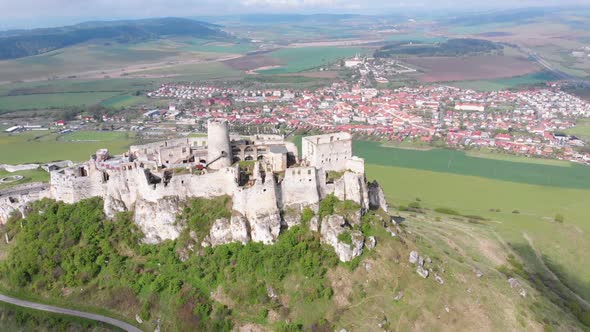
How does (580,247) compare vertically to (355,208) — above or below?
below

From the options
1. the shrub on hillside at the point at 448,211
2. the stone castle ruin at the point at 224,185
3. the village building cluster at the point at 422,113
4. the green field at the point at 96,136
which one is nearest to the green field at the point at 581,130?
the village building cluster at the point at 422,113

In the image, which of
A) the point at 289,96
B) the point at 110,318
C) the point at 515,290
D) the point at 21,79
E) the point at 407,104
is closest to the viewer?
the point at 110,318

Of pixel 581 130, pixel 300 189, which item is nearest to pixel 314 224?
pixel 300 189

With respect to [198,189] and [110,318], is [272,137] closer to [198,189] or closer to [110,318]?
[198,189]

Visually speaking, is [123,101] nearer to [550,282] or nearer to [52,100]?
[52,100]

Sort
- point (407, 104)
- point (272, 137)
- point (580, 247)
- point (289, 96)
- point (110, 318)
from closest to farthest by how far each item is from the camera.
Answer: point (110, 318)
point (272, 137)
point (580, 247)
point (407, 104)
point (289, 96)

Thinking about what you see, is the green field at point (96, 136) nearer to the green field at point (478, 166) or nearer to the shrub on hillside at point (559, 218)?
the green field at point (478, 166)

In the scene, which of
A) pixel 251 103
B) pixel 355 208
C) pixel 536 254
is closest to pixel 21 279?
pixel 355 208

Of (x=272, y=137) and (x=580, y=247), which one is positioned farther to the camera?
(x=580, y=247)
